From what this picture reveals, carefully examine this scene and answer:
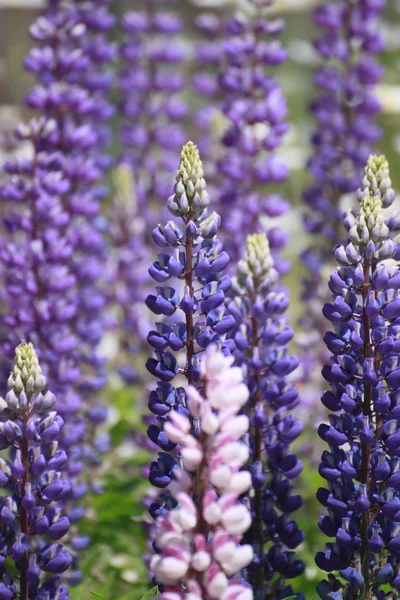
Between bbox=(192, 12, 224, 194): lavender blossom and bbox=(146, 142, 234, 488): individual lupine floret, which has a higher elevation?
bbox=(192, 12, 224, 194): lavender blossom

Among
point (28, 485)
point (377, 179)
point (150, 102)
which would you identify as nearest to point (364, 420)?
point (377, 179)

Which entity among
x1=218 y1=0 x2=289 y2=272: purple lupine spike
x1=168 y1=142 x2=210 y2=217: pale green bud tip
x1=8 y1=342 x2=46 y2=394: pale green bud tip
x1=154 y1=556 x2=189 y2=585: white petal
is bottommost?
x1=154 y1=556 x2=189 y2=585: white petal

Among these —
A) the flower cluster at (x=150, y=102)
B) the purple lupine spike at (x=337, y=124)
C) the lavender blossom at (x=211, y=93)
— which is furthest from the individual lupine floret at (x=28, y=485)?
the flower cluster at (x=150, y=102)

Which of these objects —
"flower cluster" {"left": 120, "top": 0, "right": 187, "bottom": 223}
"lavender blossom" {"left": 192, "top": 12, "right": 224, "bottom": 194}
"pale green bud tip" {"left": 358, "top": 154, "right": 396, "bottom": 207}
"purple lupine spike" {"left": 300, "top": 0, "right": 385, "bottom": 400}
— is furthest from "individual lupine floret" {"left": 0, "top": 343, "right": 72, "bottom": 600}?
"flower cluster" {"left": 120, "top": 0, "right": 187, "bottom": 223}

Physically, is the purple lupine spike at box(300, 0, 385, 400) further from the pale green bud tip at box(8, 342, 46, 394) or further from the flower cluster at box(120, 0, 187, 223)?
the pale green bud tip at box(8, 342, 46, 394)

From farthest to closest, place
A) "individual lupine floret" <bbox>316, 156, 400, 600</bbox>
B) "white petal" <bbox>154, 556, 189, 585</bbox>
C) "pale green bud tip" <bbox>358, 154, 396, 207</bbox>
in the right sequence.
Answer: "pale green bud tip" <bbox>358, 154, 396, 207</bbox>
"individual lupine floret" <bbox>316, 156, 400, 600</bbox>
"white petal" <bbox>154, 556, 189, 585</bbox>

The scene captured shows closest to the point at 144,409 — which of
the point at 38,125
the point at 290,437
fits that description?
the point at 38,125

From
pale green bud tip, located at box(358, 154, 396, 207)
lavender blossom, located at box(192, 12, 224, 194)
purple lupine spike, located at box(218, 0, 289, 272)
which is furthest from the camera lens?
lavender blossom, located at box(192, 12, 224, 194)
